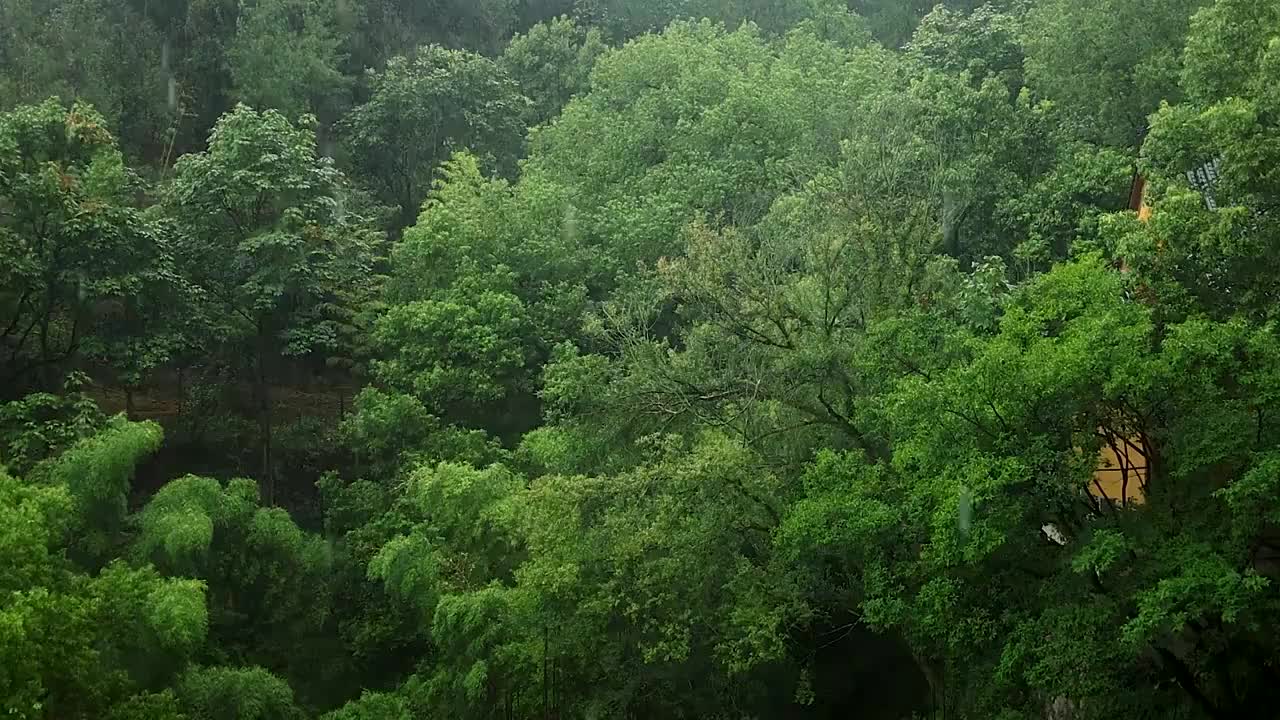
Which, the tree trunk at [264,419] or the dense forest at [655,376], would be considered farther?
the tree trunk at [264,419]

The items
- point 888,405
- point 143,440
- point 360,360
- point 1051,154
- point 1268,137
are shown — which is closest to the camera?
point 1268,137

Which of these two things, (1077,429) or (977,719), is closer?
(1077,429)

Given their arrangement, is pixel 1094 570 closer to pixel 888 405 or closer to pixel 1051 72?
pixel 888 405

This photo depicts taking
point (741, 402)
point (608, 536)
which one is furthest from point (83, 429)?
point (741, 402)

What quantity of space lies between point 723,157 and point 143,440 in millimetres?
14267

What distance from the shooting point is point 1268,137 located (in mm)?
12797

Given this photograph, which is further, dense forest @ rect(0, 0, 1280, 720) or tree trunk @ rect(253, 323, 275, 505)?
tree trunk @ rect(253, 323, 275, 505)

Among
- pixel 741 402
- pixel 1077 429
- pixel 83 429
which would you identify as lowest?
pixel 1077 429

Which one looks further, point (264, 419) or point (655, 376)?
point (264, 419)

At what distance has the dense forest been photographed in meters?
13.3

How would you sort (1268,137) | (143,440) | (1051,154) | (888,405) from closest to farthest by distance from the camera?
(1268,137) → (888,405) → (143,440) → (1051,154)

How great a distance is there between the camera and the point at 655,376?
19.3 m

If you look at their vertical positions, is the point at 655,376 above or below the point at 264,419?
below

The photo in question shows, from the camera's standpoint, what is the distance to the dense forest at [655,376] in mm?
13312
